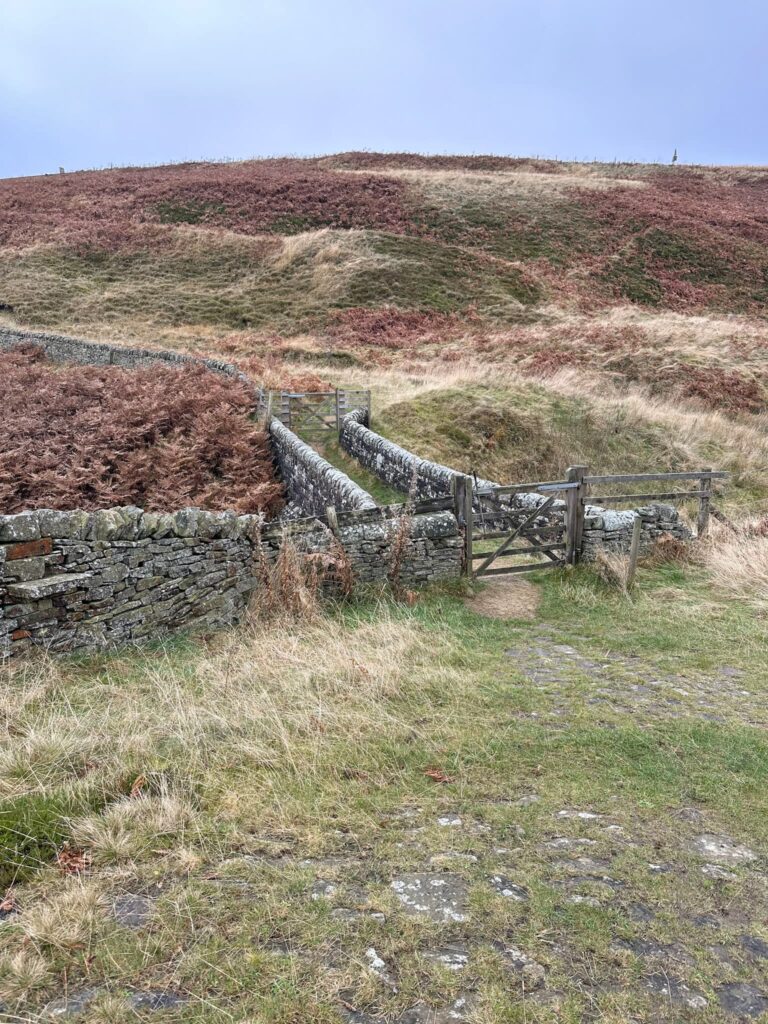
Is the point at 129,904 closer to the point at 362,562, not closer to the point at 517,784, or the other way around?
the point at 517,784

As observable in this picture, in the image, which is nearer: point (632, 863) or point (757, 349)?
point (632, 863)

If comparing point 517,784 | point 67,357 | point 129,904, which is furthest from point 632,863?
point 67,357

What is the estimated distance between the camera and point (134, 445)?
14.1 metres

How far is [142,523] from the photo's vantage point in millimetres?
6488

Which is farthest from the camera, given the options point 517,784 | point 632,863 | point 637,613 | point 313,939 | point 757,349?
point 757,349

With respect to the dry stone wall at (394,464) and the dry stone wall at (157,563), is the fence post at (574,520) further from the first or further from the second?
the dry stone wall at (157,563)

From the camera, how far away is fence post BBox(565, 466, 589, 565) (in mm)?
9070

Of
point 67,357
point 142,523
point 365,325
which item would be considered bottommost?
point 142,523

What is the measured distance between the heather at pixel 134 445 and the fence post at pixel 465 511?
539 cm

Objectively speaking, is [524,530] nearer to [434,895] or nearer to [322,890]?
[434,895]

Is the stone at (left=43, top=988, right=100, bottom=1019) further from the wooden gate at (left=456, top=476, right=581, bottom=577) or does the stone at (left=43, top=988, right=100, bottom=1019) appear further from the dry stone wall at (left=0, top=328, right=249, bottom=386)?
the dry stone wall at (left=0, top=328, right=249, bottom=386)

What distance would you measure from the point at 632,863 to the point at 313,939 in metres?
1.77

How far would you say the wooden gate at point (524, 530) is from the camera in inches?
340

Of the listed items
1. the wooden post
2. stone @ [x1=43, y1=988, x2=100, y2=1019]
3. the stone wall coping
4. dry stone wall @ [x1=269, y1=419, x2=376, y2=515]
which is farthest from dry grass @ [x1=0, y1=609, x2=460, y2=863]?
the stone wall coping
